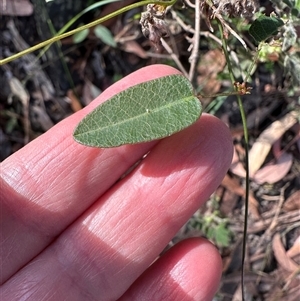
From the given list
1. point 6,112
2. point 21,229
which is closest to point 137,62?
point 6,112

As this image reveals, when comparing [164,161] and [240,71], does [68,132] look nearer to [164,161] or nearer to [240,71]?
[164,161]

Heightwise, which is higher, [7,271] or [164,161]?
[164,161]

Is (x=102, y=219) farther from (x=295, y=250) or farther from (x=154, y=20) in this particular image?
(x=295, y=250)

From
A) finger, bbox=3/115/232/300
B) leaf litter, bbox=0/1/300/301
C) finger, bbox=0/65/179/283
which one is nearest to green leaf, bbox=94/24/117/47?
leaf litter, bbox=0/1/300/301

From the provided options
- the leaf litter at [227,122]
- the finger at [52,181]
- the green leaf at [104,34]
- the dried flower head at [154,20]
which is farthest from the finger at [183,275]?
the green leaf at [104,34]

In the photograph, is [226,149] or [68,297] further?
[68,297]

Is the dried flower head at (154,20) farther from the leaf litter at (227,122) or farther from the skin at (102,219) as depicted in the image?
the leaf litter at (227,122)
